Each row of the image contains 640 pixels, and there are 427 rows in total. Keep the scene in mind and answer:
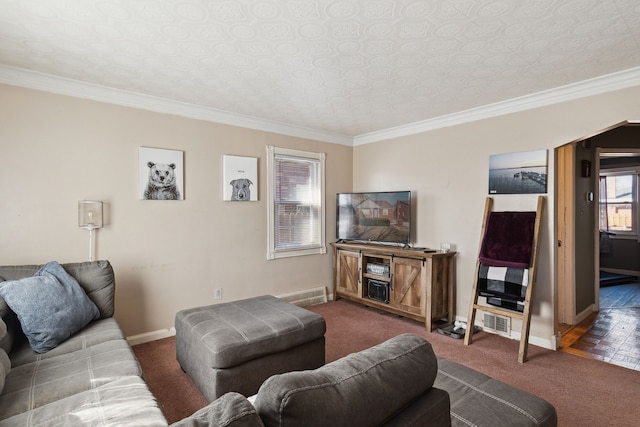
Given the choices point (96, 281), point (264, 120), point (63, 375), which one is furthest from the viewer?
point (264, 120)


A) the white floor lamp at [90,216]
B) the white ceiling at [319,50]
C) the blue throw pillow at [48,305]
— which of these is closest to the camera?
the white ceiling at [319,50]

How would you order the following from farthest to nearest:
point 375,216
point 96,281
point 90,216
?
point 375,216, point 90,216, point 96,281

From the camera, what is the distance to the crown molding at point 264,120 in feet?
8.82

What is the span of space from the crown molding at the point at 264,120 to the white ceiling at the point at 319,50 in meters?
0.01

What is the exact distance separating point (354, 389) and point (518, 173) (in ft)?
10.6

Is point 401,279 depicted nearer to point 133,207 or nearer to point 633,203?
point 133,207

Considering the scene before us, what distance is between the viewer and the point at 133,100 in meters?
3.20

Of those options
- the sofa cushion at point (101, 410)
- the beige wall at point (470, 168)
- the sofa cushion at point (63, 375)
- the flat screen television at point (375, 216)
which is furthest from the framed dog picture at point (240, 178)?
the sofa cushion at point (101, 410)

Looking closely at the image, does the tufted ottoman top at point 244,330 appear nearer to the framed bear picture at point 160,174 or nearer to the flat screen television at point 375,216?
the framed bear picture at point 160,174

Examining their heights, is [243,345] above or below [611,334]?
above

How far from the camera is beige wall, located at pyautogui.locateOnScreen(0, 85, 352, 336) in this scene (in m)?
2.72

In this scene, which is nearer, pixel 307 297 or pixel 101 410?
pixel 101 410

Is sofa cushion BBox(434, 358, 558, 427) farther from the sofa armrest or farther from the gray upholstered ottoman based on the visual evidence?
the gray upholstered ottoman

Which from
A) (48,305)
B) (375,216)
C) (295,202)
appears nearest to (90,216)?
(48,305)
